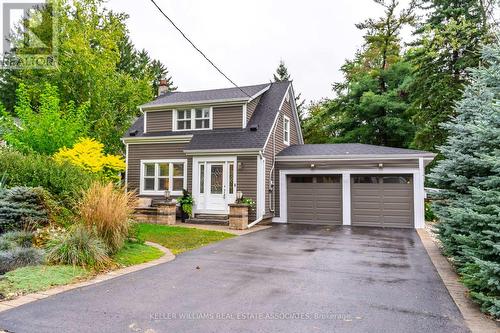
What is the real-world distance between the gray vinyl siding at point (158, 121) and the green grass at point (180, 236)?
5742 mm

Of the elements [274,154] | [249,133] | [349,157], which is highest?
[249,133]

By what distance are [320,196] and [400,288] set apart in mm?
9002

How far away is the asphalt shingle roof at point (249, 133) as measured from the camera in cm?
1324

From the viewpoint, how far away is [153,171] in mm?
15258

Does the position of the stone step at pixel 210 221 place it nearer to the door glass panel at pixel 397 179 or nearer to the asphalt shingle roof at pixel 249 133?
the asphalt shingle roof at pixel 249 133

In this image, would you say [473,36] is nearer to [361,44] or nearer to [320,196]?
[320,196]

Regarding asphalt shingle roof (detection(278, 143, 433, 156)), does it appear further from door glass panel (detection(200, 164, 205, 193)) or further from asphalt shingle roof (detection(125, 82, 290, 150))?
door glass panel (detection(200, 164, 205, 193))

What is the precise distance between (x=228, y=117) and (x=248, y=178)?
3.26 metres

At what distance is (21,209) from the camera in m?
6.81

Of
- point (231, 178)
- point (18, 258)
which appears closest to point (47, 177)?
point (18, 258)

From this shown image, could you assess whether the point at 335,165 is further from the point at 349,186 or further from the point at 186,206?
the point at 186,206

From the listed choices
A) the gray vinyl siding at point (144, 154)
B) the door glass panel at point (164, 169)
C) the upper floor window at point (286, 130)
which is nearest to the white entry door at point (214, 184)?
the gray vinyl siding at point (144, 154)

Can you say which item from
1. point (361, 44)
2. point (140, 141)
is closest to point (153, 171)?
point (140, 141)

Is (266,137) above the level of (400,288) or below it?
above
